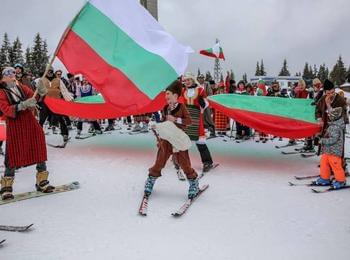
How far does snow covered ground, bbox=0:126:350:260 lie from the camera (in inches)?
113

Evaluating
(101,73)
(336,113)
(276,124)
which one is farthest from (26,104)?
(276,124)

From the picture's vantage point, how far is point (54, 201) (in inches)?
162

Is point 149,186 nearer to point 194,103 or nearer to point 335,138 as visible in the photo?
point 194,103

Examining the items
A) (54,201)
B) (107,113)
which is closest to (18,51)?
(107,113)

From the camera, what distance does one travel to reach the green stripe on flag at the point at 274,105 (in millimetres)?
6035

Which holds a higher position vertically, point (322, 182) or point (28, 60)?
point (28, 60)

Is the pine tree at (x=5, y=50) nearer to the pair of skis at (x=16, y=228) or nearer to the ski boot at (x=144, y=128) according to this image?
the ski boot at (x=144, y=128)

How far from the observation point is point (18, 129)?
13.5 ft

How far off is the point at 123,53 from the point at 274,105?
285 centimetres

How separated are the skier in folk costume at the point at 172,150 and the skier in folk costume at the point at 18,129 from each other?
1.34 m

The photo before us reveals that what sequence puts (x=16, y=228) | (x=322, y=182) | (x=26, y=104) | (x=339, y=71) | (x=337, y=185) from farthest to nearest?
(x=339, y=71), (x=322, y=182), (x=337, y=185), (x=26, y=104), (x=16, y=228)

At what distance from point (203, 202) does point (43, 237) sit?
1.76 m

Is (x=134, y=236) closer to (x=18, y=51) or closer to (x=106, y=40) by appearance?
(x=106, y=40)

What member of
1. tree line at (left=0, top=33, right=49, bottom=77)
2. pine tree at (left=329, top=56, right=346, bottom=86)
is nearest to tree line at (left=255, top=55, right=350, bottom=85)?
pine tree at (left=329, top=56, right=346, bottom=86)
